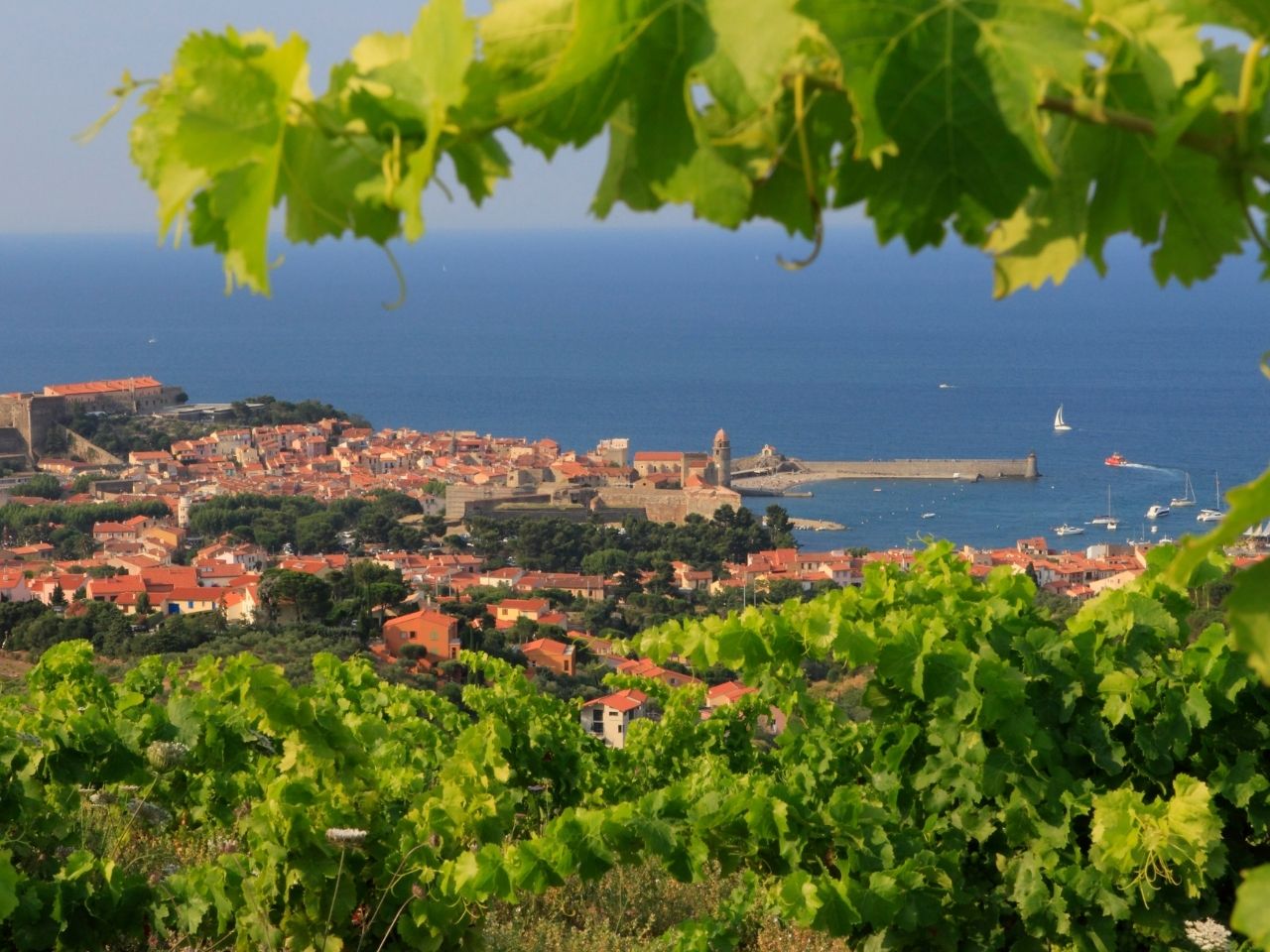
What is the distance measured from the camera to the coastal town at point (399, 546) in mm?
21375

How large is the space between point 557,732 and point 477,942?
2114mm

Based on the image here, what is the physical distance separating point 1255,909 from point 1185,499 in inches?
1740

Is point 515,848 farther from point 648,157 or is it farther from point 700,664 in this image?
point 648,157

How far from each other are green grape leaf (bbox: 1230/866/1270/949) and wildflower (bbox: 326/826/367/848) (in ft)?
8.40

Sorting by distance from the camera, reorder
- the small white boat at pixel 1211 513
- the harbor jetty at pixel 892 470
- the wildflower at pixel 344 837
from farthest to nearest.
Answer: the harbor jetty at pixel 892 470
the small white boat at pixel 1211 513
the wildflower at pixel 344 837

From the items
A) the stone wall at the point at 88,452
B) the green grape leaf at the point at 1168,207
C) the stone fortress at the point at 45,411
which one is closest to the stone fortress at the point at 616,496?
the stone wall at the point at 88,452

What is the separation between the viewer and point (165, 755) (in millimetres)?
3797

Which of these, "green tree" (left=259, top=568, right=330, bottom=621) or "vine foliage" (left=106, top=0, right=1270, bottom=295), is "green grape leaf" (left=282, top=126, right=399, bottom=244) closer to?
"vine foliage" (left=106, top=0, right=1270, bottom=295)

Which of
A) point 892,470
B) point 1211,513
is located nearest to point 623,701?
point 1211,513

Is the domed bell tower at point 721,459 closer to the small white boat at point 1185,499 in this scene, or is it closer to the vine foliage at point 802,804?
the small white boat at point 1185,499

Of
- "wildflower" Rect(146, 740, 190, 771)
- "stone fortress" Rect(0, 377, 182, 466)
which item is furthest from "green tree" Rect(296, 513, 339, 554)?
"wildflower" Rect(146, 740, 190, 771)

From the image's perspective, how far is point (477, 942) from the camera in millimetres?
3186

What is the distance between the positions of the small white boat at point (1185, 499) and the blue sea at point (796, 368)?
19.8 inches

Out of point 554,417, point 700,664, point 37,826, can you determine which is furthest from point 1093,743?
point 554,417
